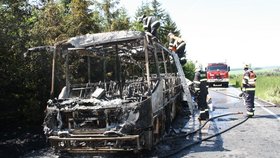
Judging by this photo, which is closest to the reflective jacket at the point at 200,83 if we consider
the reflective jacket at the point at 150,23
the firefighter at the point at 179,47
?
the reflective jacket at the point at 150,23

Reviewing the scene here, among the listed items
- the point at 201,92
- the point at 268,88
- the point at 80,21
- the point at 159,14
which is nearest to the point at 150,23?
the point at 201,92

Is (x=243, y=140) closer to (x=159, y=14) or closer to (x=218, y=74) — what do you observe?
(x=218, y=74)

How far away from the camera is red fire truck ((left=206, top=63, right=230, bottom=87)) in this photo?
32219 millimetres

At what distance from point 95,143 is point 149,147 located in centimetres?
116

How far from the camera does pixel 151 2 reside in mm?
58688

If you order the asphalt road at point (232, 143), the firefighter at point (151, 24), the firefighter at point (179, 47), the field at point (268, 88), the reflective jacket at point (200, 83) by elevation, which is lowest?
the asphalt road at point (232, 143)

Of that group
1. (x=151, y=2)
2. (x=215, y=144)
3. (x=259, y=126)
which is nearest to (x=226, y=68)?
(x=259, y=126)

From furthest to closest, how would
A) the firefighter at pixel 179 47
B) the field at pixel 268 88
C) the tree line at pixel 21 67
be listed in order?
the field at pixel 268 88, the firefighter at pixel 179 47, the tree line at pixel 21 67

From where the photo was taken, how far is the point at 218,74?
32219 mm

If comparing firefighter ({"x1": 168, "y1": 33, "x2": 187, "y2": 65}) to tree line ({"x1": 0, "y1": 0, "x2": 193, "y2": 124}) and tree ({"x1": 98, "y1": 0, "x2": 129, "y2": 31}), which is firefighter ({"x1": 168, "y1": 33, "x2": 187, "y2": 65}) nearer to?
tree line ({"x1": 0, "y1": 0, "x2": 193, "y2": 124})

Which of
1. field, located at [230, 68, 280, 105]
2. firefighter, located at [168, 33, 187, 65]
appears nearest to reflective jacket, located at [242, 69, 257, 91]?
firefighter, located at [168, 33, 187, 65]

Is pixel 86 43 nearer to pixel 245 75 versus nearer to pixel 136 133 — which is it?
pixel 136 133

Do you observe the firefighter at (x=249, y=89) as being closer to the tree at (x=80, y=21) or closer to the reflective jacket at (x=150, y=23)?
the reflective jacket at (x=150, y=23)

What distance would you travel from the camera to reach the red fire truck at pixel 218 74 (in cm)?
3222
